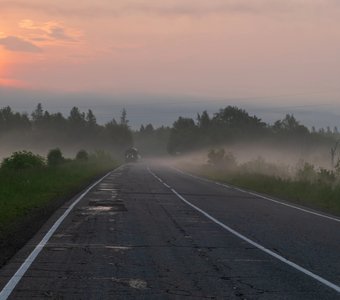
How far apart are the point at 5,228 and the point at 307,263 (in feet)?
22.9

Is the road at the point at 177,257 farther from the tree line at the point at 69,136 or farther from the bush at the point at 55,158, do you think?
the tree line at the point at 69,136

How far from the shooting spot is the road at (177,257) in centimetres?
759

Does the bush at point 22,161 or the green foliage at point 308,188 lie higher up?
the bush at point 22,161

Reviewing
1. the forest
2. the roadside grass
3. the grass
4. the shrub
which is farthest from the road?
the forest

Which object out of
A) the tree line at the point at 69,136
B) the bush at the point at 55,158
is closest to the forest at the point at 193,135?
the tree line at the point at 69,136

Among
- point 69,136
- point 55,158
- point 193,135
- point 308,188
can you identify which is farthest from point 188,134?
point 308,188

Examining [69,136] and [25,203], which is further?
[69,136]

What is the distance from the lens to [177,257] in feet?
32.4

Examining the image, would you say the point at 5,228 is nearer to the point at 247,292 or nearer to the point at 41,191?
the point at 247,292

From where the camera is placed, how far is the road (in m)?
7.59

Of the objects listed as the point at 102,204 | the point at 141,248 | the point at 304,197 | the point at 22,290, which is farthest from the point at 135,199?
the point at 22,290

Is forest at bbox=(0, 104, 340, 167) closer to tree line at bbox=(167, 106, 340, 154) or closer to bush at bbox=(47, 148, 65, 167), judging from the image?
tree line at bbox=(167, 106, 340, 154)

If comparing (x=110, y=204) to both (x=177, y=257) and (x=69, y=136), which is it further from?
(x=69, y=136)

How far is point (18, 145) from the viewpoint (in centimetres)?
18862
